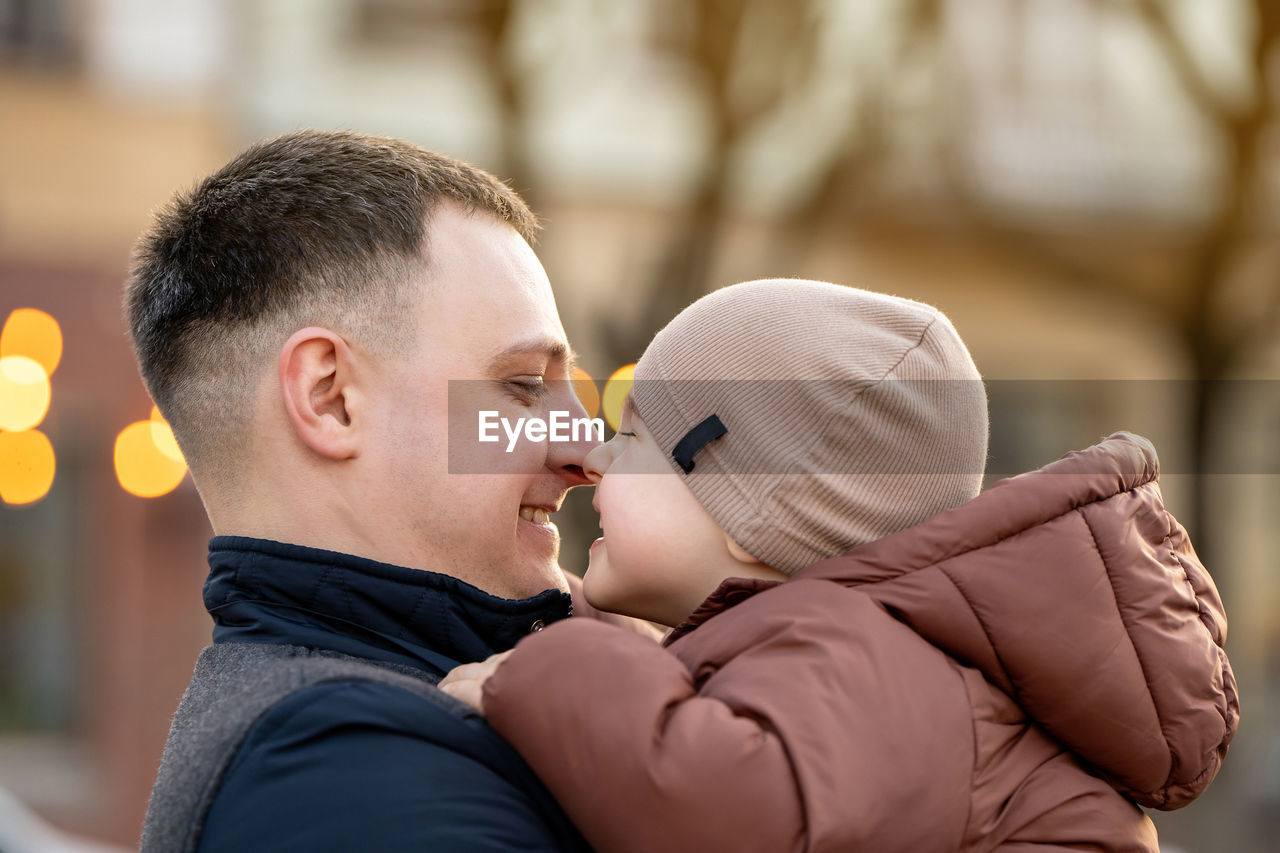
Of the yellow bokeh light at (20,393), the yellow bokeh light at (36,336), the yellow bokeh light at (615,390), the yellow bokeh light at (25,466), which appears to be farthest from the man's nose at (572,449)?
the yellow bokeh light at (36,336)

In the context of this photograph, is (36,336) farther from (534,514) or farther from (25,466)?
(534,514)

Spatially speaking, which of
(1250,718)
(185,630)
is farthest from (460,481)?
(1250,718)

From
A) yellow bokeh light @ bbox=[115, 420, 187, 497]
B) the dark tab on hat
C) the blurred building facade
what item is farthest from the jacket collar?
yellow bokeh light @ bbox=[115, 420, 187, 497]

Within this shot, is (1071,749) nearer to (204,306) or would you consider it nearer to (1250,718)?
(204,306)

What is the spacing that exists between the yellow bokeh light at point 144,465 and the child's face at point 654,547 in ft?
21.0

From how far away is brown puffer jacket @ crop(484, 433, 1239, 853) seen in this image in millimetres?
1550

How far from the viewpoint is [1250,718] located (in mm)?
10297

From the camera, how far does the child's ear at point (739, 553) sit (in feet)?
6.61

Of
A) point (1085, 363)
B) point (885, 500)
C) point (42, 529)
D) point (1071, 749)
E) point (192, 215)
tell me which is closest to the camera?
point (1071, 749)

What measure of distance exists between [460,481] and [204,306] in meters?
0.52

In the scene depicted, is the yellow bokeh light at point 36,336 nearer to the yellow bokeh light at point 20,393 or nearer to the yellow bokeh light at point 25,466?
the yellow bokeh light at point 25,466

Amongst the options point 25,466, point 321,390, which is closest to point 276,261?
point 321,390

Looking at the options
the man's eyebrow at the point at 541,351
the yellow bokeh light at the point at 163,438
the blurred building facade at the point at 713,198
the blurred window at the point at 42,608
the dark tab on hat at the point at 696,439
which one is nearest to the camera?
the dark tab on hat at the point at 696,439

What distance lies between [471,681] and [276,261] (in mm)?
819
